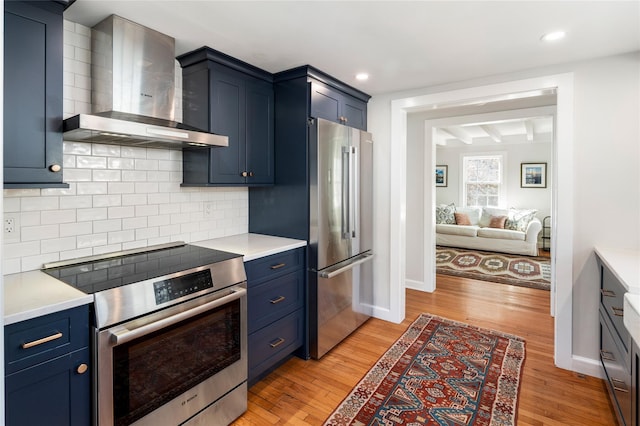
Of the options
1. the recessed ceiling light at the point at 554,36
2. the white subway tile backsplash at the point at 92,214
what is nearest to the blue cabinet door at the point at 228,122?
the white subway tile backsplash at the point at 92,214

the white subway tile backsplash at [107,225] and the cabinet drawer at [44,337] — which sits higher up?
the white subway tile backsplash at [107,225]

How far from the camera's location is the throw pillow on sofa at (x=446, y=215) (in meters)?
7.75

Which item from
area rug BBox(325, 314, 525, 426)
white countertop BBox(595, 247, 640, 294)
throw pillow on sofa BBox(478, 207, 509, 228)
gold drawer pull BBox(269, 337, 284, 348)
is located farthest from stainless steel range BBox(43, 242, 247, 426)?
throw pillow on sofa BBox(478, 207, 509, 228)

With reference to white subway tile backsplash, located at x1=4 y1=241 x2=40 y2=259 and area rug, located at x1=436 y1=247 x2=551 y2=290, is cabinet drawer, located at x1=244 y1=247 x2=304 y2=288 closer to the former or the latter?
white subway tile backsplash, located at x1=4 y1=241 x2=40 y2=259

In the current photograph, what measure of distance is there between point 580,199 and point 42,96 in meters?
3.40

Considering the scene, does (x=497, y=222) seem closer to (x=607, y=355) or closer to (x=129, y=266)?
(x=607, y=355)

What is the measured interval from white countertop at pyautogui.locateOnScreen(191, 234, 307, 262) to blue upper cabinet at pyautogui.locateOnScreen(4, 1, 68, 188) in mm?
1033

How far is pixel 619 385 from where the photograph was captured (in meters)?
1.88

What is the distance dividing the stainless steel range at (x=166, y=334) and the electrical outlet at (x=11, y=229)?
0.73 feet

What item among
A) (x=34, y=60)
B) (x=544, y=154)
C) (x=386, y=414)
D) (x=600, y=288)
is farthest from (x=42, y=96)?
(x=544, y=154)

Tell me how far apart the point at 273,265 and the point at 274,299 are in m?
0.25

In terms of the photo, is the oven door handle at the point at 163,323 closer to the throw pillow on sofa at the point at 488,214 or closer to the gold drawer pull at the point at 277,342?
the gold drawer pull at the point at 277,342

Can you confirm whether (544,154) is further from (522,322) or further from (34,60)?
(34,60)

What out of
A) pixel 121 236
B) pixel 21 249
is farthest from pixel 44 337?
pixel 121 236
